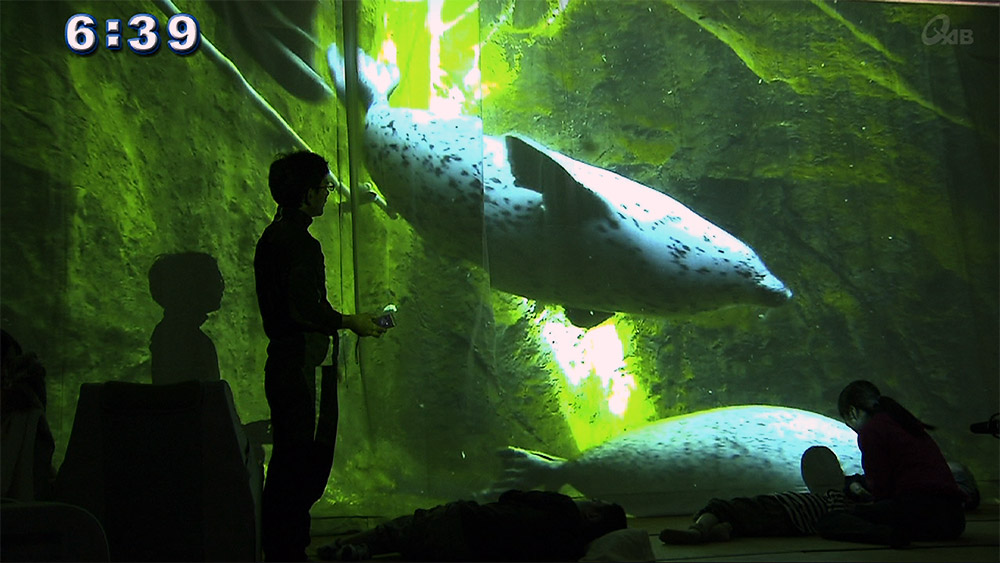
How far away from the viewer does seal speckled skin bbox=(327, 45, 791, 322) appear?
3309 mm

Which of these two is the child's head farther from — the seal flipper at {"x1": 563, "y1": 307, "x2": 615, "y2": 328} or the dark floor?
the seal flipper at {"x1": 563, "y1": 307, "x2": 615, "y2": 328}

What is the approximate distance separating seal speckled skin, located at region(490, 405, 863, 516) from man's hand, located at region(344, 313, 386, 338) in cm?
108

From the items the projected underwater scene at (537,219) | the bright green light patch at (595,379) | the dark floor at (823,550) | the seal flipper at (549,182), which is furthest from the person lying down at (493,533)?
the seal flipper at (549,182)

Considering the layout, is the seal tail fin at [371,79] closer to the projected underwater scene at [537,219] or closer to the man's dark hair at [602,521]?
the projected underwater scene at [537,219]

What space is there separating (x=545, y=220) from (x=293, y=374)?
158 centimetres

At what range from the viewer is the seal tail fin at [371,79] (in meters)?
3.29

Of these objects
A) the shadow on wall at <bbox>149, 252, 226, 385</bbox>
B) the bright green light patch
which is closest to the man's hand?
the shadow on wall at <bbox>149, 252, 226, 385</bbox>

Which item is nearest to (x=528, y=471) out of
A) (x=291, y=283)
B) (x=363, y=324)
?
(x=363, y=324)

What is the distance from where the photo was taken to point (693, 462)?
3654 mm

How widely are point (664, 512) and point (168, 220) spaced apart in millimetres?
2119

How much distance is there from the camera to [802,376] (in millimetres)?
4223

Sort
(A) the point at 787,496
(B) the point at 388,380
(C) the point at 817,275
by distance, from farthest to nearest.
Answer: (C) the point at 817,275 < (B) the point at 388,380 < (A) the point at 787,496

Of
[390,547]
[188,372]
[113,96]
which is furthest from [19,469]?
[113,96]

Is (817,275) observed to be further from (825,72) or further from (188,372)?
(188,372)
